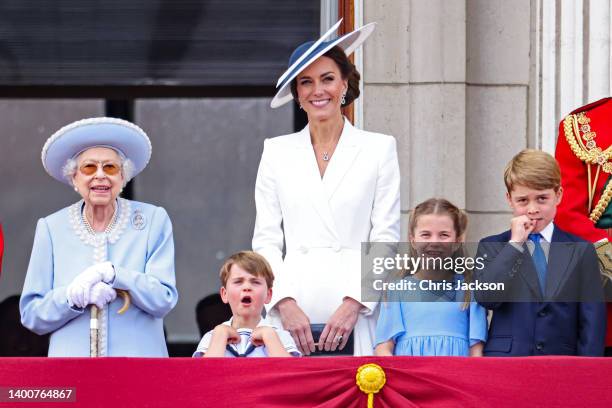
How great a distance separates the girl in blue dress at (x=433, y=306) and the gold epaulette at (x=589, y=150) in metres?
0.59

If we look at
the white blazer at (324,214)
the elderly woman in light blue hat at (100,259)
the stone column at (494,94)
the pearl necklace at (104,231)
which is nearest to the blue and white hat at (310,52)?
the white blazer at (324,214)

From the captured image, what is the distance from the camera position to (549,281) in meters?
5.33

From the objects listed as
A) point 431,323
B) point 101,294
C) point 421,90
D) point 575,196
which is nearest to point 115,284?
point 101,294

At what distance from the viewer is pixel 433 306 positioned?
5.39 m

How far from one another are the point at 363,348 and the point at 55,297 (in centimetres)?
105

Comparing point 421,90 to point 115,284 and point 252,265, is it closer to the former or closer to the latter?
point 252,265

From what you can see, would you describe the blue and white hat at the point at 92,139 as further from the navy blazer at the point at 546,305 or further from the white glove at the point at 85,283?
the navy blazer at the point at 546,305

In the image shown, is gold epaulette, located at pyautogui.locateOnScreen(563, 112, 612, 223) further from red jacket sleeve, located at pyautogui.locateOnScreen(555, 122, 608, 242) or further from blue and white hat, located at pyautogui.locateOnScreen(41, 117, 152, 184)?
blue and white hat, located at pyautogui.locateOnScreen(41, 117, 152, 184)

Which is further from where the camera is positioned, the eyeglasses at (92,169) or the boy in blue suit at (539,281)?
the eyeglasses at (92,169)

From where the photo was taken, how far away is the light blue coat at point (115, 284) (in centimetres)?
546

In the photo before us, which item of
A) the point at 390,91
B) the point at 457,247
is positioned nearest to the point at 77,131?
the point at 457,247

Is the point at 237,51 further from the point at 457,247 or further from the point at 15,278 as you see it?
the point at 457,247

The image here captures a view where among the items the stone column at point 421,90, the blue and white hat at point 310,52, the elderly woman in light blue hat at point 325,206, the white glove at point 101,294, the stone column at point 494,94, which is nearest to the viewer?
the white glove at point 101,294

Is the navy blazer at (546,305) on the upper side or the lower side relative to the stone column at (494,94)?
lower
